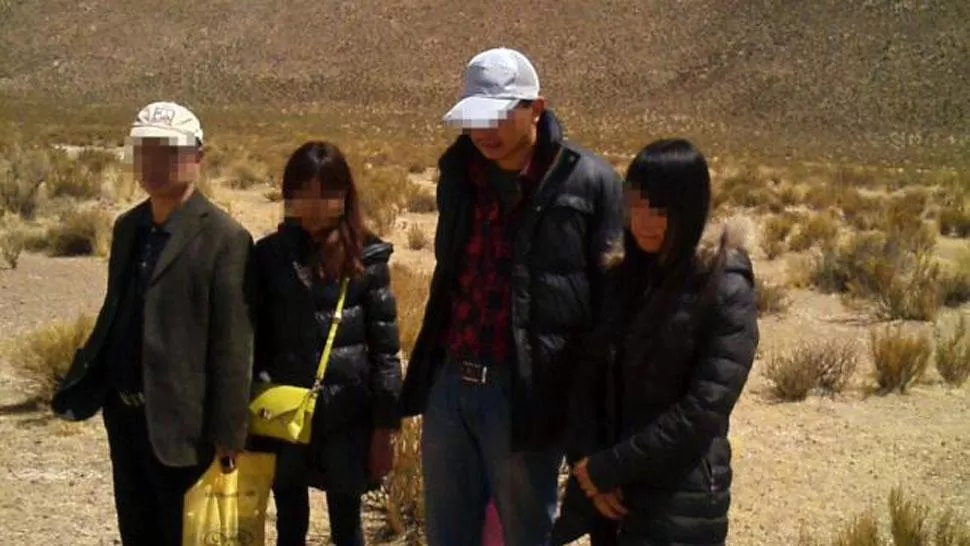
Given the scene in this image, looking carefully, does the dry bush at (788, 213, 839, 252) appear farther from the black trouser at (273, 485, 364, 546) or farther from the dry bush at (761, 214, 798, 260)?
the black trouser at (273, 485, 364, 546)

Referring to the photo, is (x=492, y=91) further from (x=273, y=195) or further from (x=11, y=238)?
(x=273, y=195)

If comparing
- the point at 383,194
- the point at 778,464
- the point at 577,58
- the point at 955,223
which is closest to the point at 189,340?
the point at 778,464

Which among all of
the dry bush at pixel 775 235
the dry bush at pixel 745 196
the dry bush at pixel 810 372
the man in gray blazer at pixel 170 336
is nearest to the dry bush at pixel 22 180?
the dry bush at pixel 775 235

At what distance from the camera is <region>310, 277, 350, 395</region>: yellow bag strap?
418 cm

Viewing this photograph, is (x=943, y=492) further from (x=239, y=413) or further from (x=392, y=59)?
(x=392, y=59)

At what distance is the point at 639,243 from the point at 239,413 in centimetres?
158

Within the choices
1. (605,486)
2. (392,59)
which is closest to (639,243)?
(605,486)

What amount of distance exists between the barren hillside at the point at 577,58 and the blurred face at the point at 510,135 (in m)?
56.6

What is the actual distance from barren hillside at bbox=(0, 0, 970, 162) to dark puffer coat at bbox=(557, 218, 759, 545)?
187 feet

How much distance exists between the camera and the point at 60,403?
402 centimetres

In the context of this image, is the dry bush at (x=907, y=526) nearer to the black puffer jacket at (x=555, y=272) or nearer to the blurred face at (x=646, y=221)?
the black puffer jacket at (x=555, y=272)

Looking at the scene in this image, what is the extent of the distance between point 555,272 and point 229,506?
1464 millimetres

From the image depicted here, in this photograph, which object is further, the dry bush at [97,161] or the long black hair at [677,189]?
the dry bush at [97,161]

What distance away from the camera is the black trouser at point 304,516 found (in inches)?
175
